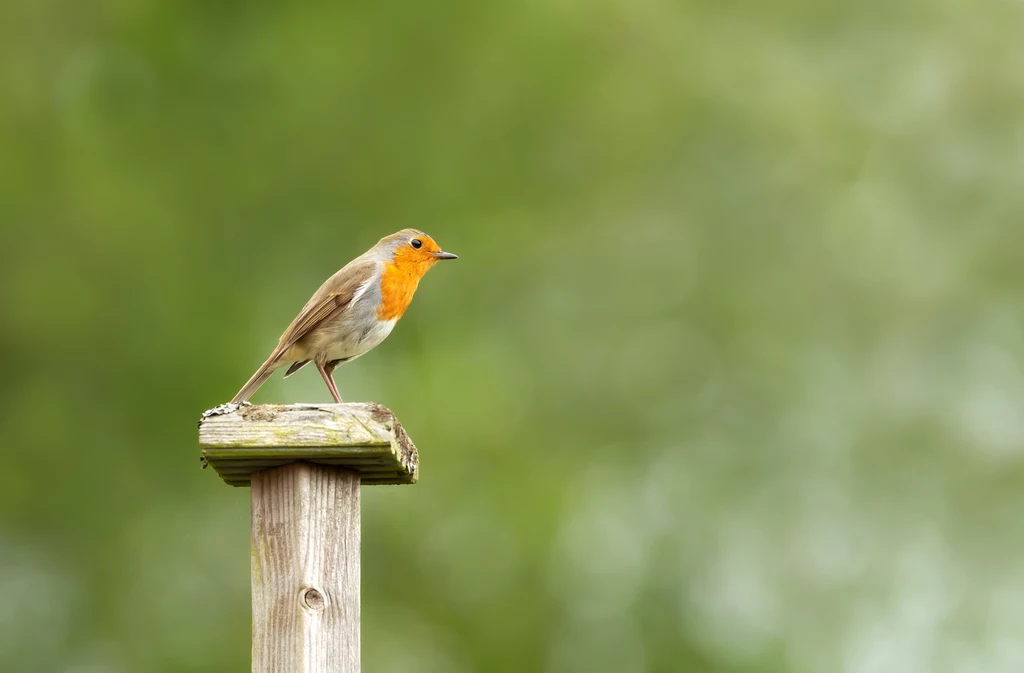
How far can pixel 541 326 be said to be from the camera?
48.2ft

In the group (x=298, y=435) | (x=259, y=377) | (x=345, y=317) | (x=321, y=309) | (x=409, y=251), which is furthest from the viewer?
(x=409, y=251)

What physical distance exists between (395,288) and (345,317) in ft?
1.22

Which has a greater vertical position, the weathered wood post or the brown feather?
the brown feather

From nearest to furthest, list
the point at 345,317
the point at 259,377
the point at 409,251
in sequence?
1. the point at 259,377
2. the point at 345,317
3. the point at 409,251

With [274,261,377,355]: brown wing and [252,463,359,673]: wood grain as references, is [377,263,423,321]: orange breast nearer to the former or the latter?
[274,261,377,355]: brown wing

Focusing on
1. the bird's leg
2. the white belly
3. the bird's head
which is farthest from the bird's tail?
the bird's head

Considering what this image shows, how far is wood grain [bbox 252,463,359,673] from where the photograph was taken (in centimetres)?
386

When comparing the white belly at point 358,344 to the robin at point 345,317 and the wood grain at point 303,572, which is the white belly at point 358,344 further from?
the wood grain at point 303,572

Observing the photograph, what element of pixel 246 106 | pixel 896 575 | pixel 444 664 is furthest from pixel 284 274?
pixel 896 575

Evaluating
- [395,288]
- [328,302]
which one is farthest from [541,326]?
[328,302]

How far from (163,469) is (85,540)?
887 mm

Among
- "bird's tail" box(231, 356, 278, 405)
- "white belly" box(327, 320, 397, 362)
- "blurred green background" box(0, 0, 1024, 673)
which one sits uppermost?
"blurred green background" box(0, 0, 1024, 673)

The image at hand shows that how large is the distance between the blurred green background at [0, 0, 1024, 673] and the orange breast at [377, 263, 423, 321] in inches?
230

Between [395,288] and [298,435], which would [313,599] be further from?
[395,288]
